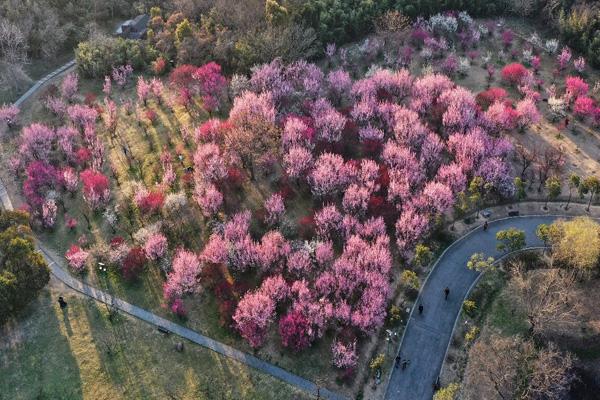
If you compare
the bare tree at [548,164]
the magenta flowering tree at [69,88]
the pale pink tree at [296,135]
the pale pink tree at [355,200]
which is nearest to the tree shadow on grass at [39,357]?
the pale pink tree at [355,200]

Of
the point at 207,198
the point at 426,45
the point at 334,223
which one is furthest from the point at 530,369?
the point at 426,45

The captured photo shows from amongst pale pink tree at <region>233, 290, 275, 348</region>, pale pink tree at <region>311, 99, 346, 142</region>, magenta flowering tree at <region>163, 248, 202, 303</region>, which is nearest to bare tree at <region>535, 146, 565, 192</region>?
pale pink tree at <region>311, 99, 346, 142</region>

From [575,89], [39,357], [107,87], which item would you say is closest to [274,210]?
[39,357]

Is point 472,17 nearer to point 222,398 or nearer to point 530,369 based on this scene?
point 530,369

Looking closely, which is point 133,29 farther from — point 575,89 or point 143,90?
point 575,89

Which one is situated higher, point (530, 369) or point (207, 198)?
point (207, 198)
